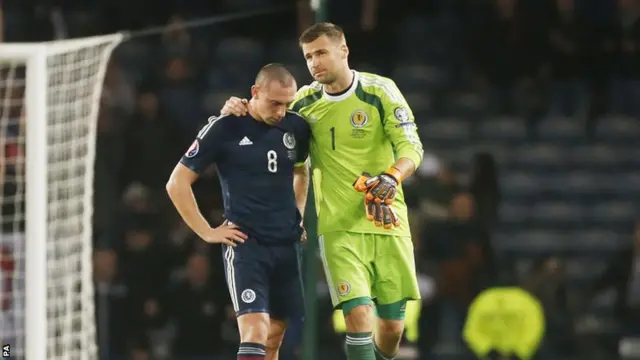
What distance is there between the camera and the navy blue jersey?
21.2 feet

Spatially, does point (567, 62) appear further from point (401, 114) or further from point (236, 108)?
point (236, 108)

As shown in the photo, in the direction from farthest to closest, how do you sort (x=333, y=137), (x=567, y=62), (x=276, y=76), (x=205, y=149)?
(x=567, y=62), (x=333, y=137), (x=205, y=149), (x=276, y=76)

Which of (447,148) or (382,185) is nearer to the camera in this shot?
(382,185)

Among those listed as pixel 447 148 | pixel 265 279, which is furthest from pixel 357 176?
pixel 447 148

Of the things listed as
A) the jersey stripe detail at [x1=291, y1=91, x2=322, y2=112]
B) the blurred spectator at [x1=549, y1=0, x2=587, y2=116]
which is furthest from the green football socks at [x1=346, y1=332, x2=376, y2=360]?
the blurred spectator at [x1=549, y1=0, x2=587, y2=116]

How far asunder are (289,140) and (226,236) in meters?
0.51

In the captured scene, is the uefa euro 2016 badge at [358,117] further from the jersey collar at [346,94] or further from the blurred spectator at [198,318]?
the blurred spectator at [198,318]

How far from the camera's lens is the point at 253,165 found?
21.2 feet

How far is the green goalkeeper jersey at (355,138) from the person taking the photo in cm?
650

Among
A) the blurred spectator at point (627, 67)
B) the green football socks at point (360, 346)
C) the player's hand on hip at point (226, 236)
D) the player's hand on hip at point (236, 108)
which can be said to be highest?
the blurred spectator at point (627, 67)

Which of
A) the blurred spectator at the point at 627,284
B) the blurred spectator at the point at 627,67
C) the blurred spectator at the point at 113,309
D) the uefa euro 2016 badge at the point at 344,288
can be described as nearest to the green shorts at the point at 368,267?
the uefa euro 2016 badge at the point at 344,288

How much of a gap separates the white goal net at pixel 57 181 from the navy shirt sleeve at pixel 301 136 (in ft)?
4.35

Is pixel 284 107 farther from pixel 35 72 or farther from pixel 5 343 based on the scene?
pixel 5 343

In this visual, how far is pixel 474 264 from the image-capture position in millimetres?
10312
